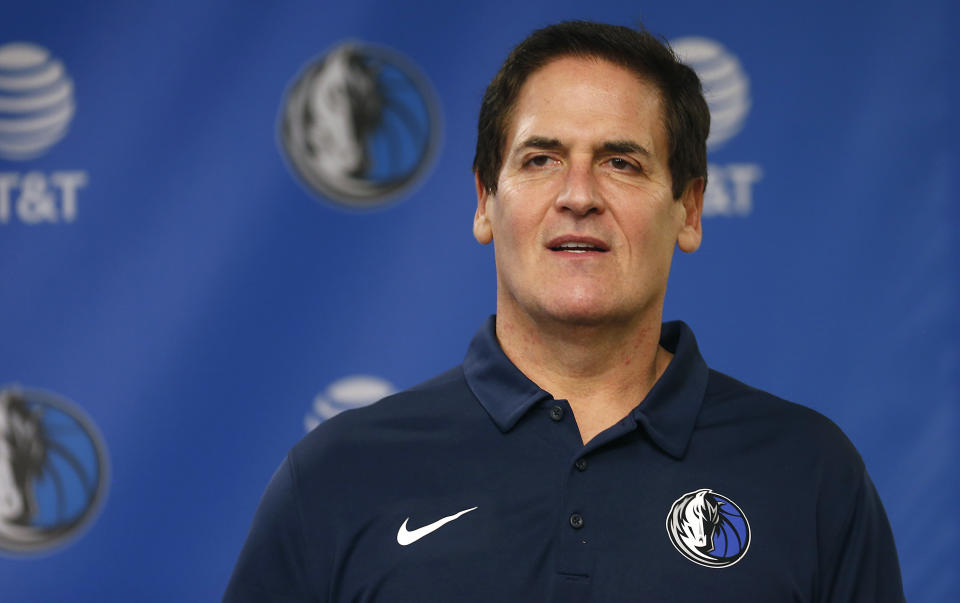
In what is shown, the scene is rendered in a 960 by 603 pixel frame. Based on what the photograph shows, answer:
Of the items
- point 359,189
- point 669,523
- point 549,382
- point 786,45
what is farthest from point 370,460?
point 786,45

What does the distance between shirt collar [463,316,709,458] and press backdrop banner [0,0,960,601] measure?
0.69m

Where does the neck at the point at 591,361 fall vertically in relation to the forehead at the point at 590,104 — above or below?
below

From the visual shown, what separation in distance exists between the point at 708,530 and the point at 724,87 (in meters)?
1.13

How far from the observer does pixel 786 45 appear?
6.63 feet

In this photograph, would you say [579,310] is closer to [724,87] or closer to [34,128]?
[724,87]

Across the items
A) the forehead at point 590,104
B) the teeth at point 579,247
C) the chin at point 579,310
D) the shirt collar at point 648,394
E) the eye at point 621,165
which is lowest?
the shirt collar at point 648,394

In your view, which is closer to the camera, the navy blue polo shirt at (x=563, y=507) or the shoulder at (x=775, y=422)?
the navy blue polo shirt at (x=563, y=507)

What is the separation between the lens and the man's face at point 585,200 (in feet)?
4.00

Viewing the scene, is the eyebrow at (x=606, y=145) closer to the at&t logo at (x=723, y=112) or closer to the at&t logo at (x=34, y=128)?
the at&t logo at (x=723, y=112)

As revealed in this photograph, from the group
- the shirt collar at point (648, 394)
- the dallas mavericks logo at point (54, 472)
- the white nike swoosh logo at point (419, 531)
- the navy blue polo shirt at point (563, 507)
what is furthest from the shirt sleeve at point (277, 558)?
the dallas mavericks logo at point (54, 472)

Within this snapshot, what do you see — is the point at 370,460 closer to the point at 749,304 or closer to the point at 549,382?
the point at 549,382

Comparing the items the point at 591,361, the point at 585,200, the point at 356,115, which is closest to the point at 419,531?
the point at 591,361

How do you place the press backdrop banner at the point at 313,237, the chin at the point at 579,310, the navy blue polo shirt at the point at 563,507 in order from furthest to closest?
the press backdrop banner at the point at 313,237
the chin at the point at 579,310
the navy blue polo shirt at the point at 563,507

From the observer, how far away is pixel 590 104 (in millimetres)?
1255
